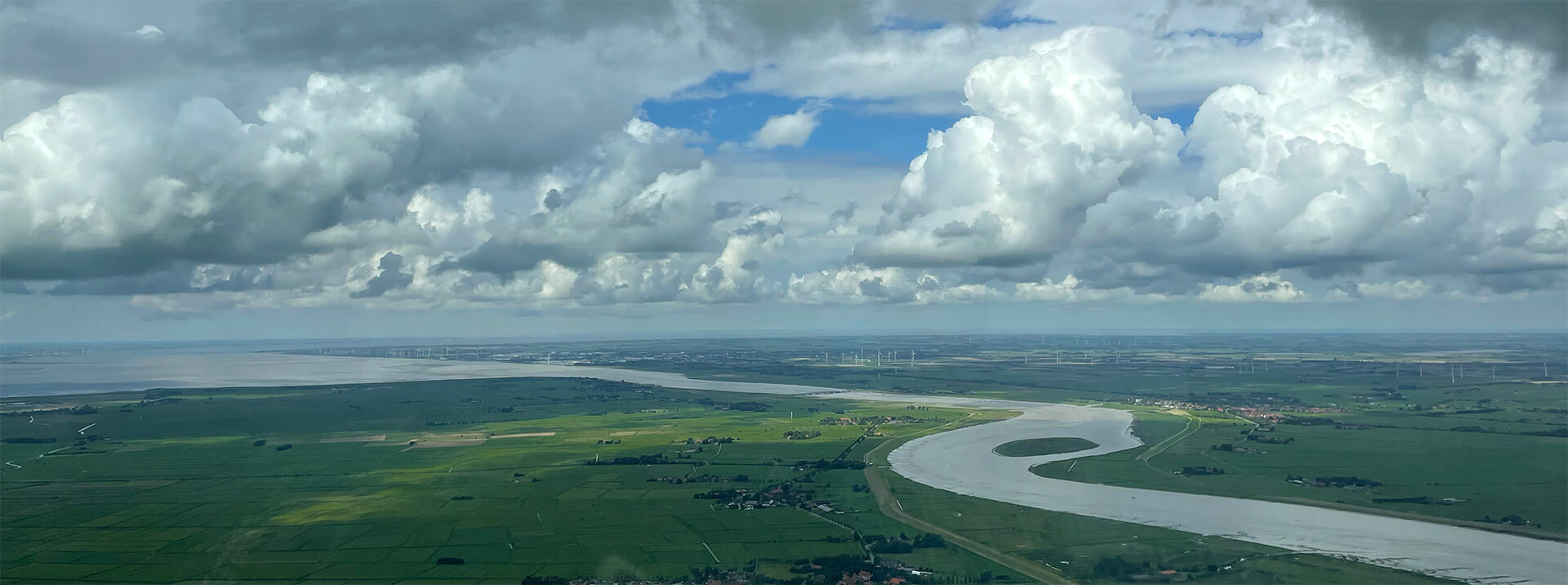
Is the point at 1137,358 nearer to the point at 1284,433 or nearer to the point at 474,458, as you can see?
the point at 1284,433

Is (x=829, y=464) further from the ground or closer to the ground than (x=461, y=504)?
further from the ground

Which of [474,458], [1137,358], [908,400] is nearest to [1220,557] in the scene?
[474,458]

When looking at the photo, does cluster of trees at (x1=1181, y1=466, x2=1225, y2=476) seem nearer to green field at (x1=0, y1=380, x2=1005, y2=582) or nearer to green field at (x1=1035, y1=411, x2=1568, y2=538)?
green field at (x1=1035, y1=411, x2=1568, y2=538)

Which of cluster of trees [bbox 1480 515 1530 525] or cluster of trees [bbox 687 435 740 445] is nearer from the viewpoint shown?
cluster of trees [bbox 1480 515 1530 525]

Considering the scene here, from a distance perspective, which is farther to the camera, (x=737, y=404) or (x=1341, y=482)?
(x=737, y=404)

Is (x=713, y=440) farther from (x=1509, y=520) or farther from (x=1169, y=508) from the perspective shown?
(x=1509, y=520)

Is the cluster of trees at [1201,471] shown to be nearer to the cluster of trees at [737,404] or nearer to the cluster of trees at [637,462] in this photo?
the cluster of trees at [637,462]

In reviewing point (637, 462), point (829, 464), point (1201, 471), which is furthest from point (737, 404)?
point (1201, 471)

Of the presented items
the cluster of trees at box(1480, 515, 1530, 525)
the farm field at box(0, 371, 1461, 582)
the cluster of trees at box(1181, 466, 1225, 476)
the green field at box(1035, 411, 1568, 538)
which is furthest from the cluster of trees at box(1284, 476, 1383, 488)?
the farm field at box(0, 371, 1461, 582)

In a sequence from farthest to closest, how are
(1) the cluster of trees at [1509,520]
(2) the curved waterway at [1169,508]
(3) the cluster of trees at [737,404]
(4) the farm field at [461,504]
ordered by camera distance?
(3) the cluster of trees at [737,404] → (1) the cluster of trees at [1509,520] → (2) the curved waterway at [1169,508] → (4) the farm field at [461,504]

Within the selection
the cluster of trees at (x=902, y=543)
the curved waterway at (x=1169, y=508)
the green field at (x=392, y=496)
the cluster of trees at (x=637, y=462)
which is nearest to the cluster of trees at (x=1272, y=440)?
the curved waterway at (x=1169, y=508)

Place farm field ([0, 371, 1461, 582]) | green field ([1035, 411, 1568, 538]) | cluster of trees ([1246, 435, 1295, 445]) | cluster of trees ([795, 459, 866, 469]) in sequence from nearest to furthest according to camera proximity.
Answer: farm field ([0, 371, 1461, 582])
green field ([1035, 411, 1568, 538])
cluster of trees ([795, 459, 866, 469])
cluster of trees ([1246, 435, 1295, 445])
